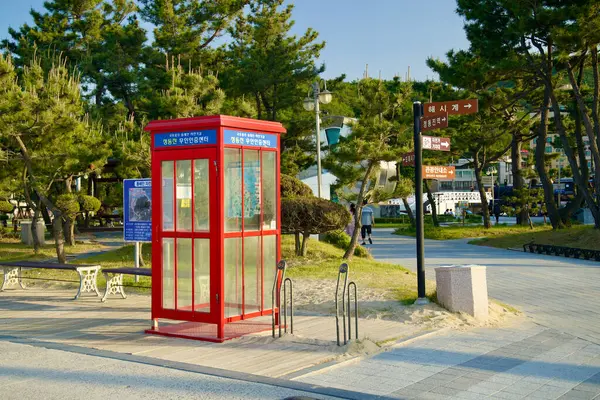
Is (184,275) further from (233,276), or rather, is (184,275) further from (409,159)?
(409,159)

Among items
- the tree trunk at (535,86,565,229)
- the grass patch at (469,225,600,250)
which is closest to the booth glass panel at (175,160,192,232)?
the grass patch at (469,225,600,250)

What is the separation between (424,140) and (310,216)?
621cm

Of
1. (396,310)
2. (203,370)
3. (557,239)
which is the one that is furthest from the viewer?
(557,239)

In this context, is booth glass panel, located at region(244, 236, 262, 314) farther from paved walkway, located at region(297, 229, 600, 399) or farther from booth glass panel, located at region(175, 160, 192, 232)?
paved walkway, located at region(297, 229, 600, 399)

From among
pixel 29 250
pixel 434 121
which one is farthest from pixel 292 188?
pixel 29 250

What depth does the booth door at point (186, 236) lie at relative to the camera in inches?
345

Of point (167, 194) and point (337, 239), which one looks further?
point (337, 239)

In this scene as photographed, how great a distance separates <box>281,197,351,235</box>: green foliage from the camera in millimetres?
16906

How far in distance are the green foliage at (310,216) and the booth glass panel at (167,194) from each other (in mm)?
7975

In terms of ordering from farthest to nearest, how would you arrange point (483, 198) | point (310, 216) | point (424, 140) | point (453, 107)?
point (483, 198), point (310, 216), point (424, 140), point (453, 107)

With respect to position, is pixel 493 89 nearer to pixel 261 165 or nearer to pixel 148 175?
pixel 148 175

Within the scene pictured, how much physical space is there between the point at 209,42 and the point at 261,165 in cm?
2577

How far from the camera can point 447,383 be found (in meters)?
6.52

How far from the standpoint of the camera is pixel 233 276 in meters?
8.91
